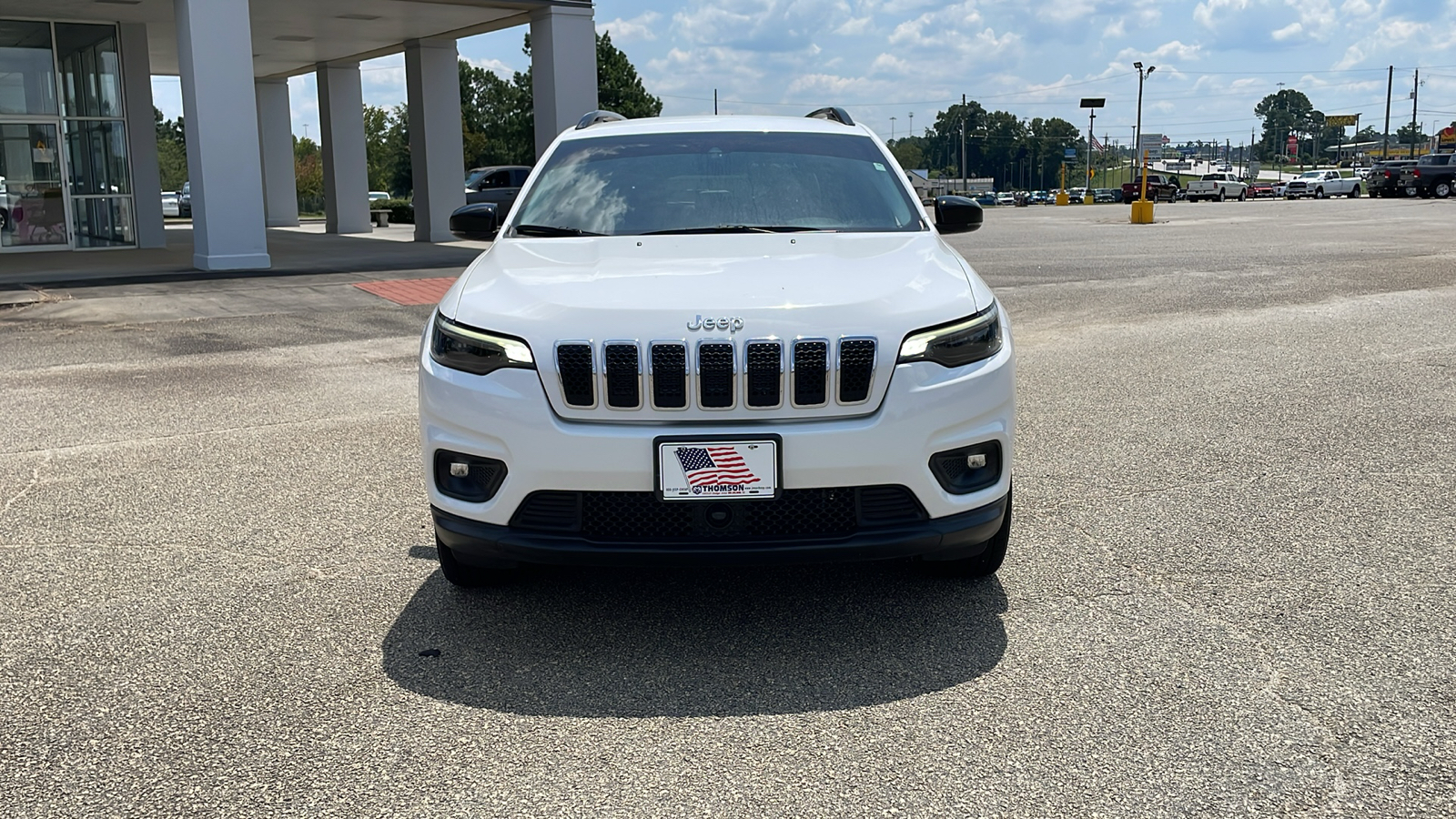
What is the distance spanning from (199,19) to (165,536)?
13801 millimetres

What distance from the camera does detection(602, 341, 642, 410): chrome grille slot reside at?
3566mm

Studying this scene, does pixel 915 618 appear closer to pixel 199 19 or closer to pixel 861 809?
pixel 861 809

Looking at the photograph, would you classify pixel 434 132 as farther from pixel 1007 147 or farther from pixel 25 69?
pixel 1007 147

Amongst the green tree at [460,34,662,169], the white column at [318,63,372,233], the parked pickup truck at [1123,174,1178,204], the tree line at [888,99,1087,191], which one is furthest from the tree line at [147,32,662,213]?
the tree line at [888,99,1087,191]

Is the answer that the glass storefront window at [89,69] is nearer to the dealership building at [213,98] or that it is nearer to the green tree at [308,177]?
the dealership building at [213,98]

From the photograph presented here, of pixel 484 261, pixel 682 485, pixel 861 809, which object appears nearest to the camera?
pixel 861 809

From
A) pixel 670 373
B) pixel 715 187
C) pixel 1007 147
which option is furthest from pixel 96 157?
pixel 1007 147

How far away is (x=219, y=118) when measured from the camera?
16922 mm

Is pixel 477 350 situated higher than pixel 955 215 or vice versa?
pixel 955 215

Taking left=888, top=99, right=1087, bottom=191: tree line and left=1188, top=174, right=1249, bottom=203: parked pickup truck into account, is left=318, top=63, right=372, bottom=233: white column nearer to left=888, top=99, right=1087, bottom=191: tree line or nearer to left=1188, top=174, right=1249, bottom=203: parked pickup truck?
left=1188, top=174, right=1249, bottom=203: parked pickup truck

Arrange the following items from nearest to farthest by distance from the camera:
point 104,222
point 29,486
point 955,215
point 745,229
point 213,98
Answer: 1. point 745,229
2. point 955,215
3. point 29,486
4. point 213,98
5. point 104,222

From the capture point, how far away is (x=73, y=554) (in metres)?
4.88

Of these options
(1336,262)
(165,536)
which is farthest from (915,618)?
(1336,262)

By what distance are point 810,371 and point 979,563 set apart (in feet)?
3.83
